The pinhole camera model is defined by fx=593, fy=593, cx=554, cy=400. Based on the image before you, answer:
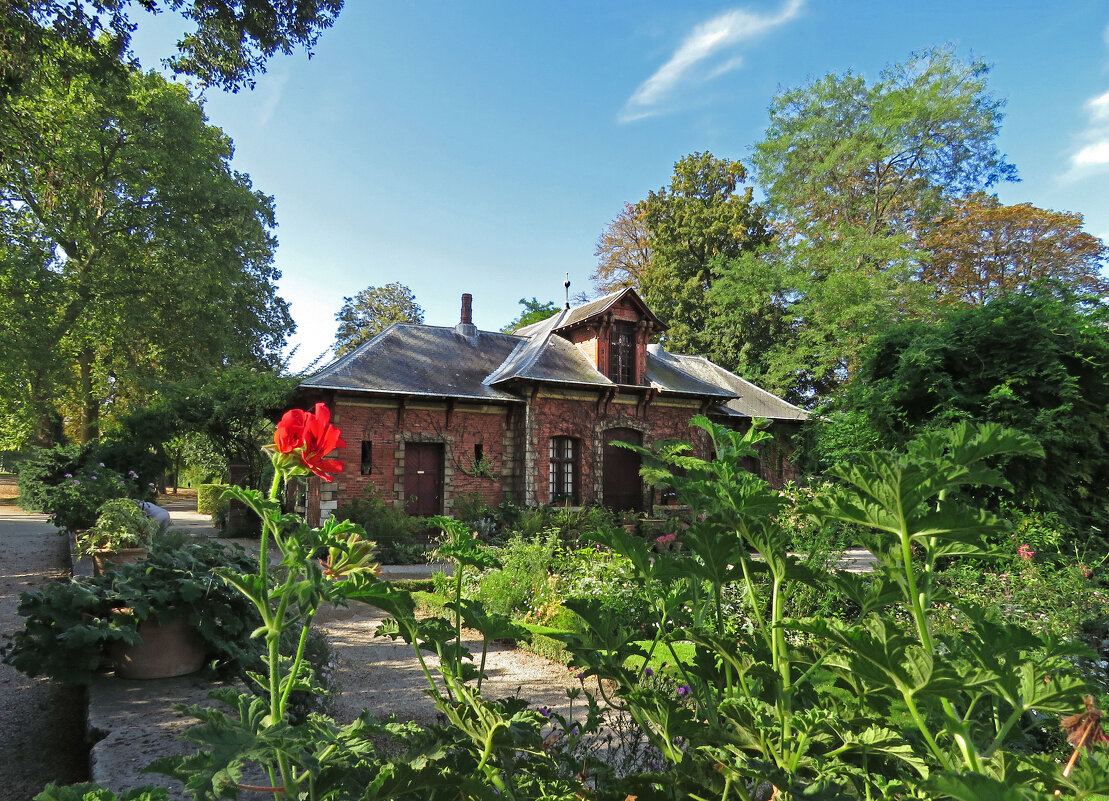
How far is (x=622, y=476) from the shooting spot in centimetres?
1540

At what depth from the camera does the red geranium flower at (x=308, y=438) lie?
4.23ft

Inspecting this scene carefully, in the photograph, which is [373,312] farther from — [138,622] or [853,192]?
[138,622]

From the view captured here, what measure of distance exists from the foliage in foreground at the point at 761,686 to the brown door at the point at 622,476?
534 inches

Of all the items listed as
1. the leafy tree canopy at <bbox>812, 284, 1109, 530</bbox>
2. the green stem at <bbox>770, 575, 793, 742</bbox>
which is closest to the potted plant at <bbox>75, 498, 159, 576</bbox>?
the green stem at <bbox>770, 575, 793, 742</bbox>

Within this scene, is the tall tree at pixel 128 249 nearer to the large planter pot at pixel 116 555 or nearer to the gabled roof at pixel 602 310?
the large planter pot at pixel 116 555

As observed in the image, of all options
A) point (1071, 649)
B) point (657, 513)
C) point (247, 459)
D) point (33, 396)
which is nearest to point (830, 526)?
point (1071, 649)

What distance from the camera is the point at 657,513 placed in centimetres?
1412

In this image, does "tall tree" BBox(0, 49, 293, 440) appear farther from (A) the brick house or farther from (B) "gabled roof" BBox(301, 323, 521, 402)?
(A) the brick house

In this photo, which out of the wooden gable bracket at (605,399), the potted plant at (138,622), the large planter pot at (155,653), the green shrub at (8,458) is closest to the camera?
the potted plant at (138,622)

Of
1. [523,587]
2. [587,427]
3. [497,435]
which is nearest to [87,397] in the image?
[497,435]

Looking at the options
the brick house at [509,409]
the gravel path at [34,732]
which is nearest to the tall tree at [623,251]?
the brick house at [509,409]

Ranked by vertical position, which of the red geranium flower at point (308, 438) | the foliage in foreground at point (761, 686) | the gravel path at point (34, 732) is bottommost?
the gravel path at point (34, 732)

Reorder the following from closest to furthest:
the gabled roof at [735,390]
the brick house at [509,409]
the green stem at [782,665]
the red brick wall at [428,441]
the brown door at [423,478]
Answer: the green stem at [782,665], the red brick wall at [428,441], the brick house at [509,409], the brown door at [423,478], the gabled roof at [735,390]

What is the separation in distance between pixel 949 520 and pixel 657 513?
1340cm
